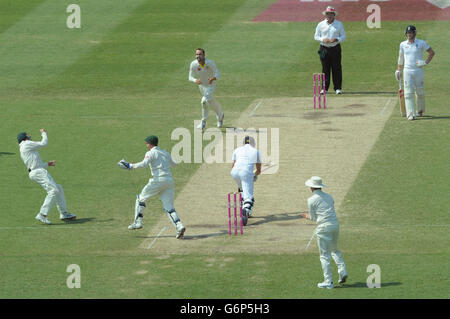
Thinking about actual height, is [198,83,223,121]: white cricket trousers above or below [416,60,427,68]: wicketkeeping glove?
below

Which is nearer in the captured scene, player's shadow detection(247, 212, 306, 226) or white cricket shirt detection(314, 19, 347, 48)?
player's shadow detection(247, 212, 306, 226)

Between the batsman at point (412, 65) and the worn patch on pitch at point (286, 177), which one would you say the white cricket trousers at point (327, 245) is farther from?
the batsman at point (412, 65)

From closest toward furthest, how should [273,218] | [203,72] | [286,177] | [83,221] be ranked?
[273,218] < [83,221] < [286,177] < [203,72]

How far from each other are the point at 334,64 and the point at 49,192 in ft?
40.3

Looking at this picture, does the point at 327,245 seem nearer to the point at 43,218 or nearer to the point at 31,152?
the point at 43,218

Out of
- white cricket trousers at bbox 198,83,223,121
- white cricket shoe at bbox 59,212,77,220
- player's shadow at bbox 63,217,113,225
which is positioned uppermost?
white cricket trousers at bbox 198,83,223,121

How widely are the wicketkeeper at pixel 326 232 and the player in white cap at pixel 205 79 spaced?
1010cm

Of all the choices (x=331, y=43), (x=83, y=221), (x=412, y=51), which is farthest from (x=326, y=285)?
→ (x=331, y=43)

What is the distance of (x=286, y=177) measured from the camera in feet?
74.4

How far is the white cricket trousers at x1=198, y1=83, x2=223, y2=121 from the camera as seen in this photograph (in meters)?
26.3

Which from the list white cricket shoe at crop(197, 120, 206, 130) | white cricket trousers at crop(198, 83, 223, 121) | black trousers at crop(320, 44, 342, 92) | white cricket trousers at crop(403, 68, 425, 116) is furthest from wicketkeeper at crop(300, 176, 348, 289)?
black trousers at crop(320, 44, 342, 92)

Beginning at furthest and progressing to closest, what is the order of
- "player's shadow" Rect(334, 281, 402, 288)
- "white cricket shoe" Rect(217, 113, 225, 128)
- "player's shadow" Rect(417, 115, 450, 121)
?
"player's shadow" Rect(417, 115, 450, 121) → "white cricket shoe" Rect(217, 113, 225, 128) → "player's shadow" Rect(334, 281, 402, 288)

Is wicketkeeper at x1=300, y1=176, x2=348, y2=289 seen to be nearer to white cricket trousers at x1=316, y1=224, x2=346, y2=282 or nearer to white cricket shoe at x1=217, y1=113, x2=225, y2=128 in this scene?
white cricket trousers at x1=316, y1=224, x2=346, y2=282

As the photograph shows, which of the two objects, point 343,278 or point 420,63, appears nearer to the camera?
point 343,278
